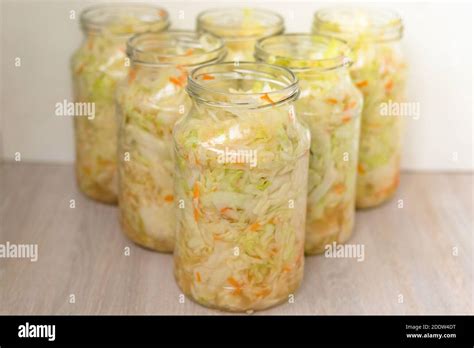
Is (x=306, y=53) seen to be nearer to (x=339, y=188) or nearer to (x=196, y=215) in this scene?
(x=339, y=188)

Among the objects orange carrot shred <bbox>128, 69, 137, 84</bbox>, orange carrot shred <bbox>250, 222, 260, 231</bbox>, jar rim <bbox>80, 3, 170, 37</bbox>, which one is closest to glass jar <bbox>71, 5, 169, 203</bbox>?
jar rim <bbox>80, 3, 170, 37</bbox>

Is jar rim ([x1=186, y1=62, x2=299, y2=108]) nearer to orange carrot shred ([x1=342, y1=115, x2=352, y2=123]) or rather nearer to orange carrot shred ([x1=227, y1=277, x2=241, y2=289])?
orange carrot shred ([x1=342, y1=115, x2=352, y2=123])

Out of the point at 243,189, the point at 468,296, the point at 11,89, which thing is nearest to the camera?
the point at 243,189

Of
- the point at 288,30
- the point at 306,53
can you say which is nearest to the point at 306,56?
the point at 306,53

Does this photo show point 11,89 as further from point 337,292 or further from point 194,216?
point 337,292

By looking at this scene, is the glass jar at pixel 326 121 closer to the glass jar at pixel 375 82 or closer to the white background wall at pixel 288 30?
the glass jar at pixel 375 82

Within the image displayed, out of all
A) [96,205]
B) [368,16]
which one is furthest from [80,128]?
[368,16]
